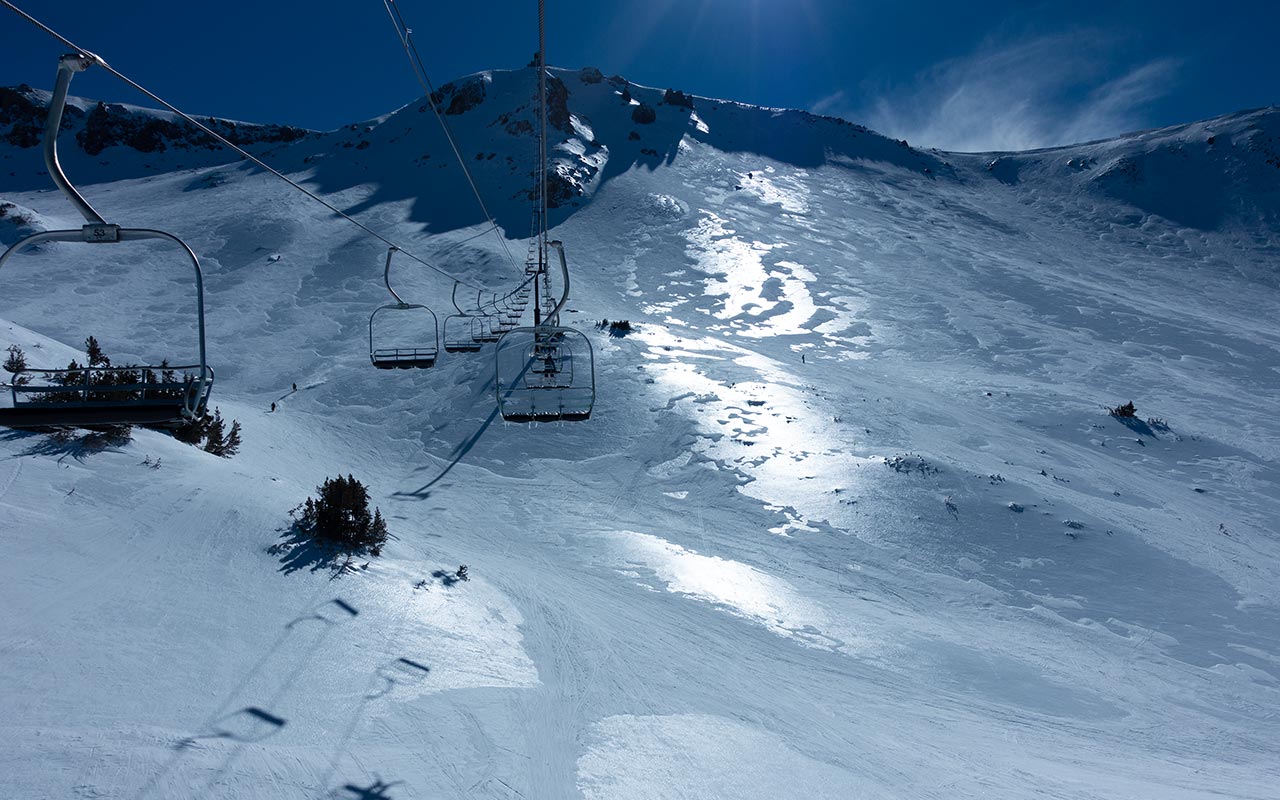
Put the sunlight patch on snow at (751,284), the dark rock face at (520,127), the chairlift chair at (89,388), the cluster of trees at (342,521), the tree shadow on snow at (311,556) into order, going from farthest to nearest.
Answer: the dark rock face at (520,127)
the sunlight patch on snow at (751,284)
the cluster of trees at (342,521)
the tree shadow on snow at (311,556)
the chairlift chair at (89,388)

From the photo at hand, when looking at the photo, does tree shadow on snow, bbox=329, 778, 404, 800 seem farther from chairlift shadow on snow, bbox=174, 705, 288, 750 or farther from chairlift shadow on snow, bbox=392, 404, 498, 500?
chairlift shadow on snow, bbox=392, 404, 498, 500

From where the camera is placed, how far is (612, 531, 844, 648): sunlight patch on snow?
11.9 m

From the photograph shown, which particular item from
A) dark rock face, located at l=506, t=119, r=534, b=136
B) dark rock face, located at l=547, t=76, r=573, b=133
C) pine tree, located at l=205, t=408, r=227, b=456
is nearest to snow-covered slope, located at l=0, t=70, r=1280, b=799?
pine tree, located at l=205, t=408, r=227, b=456

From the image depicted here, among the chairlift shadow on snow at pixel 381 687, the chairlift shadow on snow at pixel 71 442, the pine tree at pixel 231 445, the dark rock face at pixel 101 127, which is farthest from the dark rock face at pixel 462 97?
the chairlift shadow on snow at pixel 381 687

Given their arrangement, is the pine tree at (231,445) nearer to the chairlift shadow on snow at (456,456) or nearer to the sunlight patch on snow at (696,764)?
the chairlift shadow on snow at (456,456)

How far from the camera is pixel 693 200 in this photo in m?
51.4

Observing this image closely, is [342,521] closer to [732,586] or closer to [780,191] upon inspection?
[732,586]

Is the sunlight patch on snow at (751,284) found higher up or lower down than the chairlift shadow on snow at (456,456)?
higher up

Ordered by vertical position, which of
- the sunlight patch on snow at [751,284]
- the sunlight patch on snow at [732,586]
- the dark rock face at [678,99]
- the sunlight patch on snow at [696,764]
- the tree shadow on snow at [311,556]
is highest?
the dark rock face at [678,99]

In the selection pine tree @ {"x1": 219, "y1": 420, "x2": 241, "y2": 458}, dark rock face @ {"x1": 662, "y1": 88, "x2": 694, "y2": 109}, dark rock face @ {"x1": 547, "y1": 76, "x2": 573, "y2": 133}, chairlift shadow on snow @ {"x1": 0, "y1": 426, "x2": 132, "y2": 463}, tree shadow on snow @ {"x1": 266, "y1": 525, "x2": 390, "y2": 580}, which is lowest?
tree shadow on snow @ {"x1": 266, "y1": 525, "x2": 390, "y2": 580}

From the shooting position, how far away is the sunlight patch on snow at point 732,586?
11.9 m

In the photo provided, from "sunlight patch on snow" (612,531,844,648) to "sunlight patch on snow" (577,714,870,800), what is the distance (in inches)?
131

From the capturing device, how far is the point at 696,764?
7.82 m

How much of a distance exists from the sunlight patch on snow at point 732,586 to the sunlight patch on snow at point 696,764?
10.9ft
